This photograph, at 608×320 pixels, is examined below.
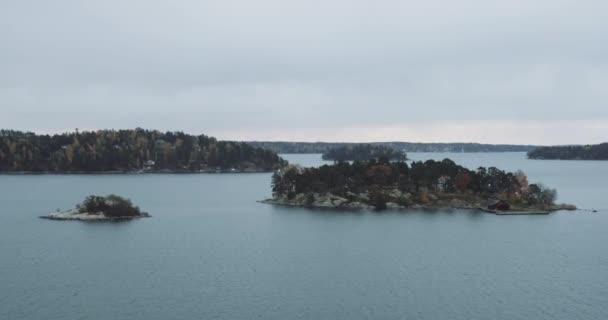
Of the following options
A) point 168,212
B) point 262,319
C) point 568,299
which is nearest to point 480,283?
point 568,299

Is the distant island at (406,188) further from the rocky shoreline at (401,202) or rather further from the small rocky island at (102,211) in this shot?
the small rocky island at (102,211)

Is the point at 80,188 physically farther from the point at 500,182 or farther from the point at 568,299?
the point at 568,299

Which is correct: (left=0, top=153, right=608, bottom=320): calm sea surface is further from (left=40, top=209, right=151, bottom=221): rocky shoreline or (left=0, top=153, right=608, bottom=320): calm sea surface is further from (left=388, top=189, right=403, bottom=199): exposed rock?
(left=388, top=189, right=403, bottom=199): exposed rock

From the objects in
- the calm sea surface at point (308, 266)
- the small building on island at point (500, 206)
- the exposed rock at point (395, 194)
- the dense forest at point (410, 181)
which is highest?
the dense forest at point (410, 181)

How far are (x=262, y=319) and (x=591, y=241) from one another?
189 ft

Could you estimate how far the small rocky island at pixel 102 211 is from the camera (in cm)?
11156

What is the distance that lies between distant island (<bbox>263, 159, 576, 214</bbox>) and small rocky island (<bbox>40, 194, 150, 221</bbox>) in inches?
1470

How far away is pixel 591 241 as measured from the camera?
8862cm

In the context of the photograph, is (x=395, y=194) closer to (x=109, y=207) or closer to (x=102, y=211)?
(x=109, y=207)

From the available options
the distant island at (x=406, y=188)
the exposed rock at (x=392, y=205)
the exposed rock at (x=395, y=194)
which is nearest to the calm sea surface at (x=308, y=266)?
the exposed rock at (x=392, y=205)

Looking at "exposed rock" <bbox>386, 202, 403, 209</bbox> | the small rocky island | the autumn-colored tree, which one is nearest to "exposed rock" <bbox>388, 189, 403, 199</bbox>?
"exposed rock" <bbox>386, 202, 403, 209</bbox>

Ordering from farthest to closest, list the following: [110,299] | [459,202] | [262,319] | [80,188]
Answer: [80,188] → [459,202] → [110,299] → [262,319]

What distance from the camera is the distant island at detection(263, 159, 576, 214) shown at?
13200 cm

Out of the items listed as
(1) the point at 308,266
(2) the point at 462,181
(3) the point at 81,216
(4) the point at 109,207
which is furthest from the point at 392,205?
(1) the point at 308,266
